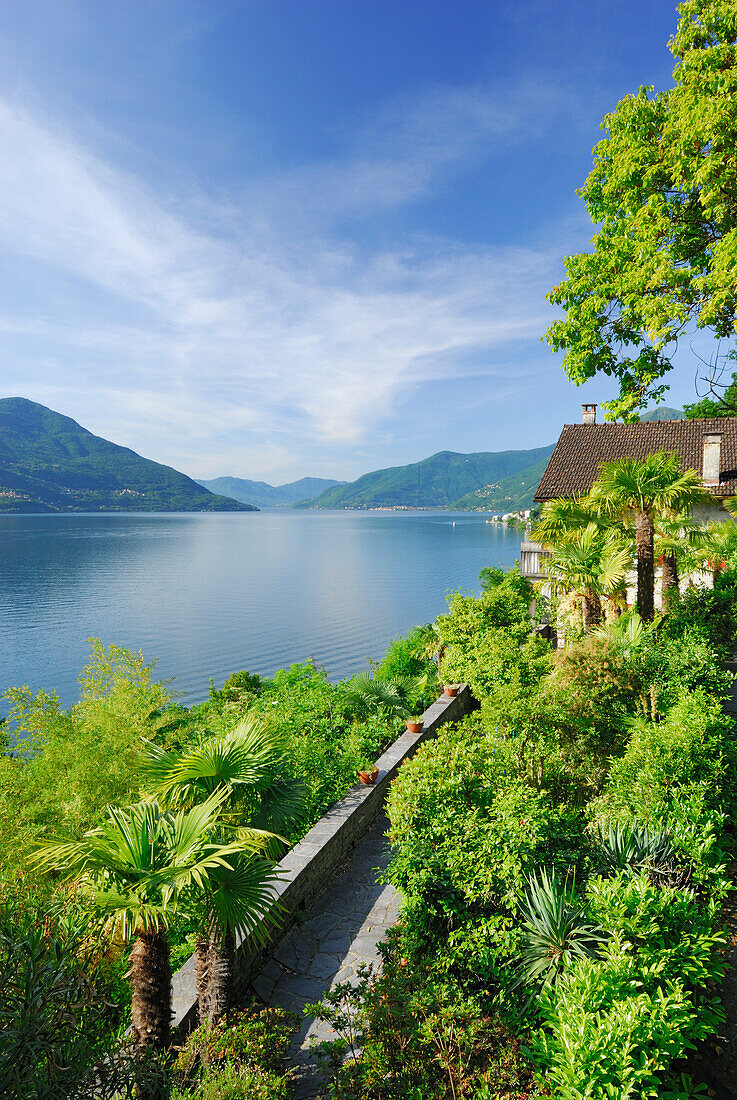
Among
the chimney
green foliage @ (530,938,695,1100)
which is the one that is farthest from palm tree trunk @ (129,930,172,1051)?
the chimney

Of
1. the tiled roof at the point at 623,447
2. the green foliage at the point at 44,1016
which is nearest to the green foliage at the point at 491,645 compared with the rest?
the green foliage at the point at 44,1016

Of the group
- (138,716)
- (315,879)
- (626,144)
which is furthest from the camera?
(626,144)

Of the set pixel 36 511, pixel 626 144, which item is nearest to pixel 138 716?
pixel 626 144

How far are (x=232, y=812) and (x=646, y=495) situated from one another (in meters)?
10.2

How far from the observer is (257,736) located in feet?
17.2

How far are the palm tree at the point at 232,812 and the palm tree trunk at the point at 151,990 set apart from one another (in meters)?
0.40

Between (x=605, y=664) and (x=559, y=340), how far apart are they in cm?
968

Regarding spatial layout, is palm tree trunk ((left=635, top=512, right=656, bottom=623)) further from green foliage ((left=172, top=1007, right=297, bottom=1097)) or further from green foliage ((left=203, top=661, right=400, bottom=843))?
green foliage ((left=172, top=1007, right=297, bottom=1097))

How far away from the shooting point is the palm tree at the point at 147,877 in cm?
341

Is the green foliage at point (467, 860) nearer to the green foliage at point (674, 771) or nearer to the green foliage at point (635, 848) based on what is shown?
the green foliage at point (635, 848)

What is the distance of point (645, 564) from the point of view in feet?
37.8

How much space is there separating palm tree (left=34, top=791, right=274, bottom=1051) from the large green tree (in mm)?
12098

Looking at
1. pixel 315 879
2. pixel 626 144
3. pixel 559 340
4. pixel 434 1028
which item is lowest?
pixel 315 879

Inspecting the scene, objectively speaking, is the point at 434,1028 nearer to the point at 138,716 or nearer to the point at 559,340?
the point at 138,716
